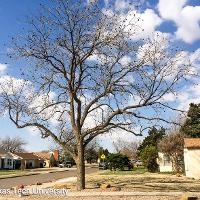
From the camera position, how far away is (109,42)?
22.7 m

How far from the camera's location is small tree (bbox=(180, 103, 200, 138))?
5456 cm

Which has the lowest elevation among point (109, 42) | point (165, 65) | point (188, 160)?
point (188, 160)

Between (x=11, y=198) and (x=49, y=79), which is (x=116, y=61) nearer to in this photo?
(x=49, y=79)

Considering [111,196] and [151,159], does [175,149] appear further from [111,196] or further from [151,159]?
[111,196]

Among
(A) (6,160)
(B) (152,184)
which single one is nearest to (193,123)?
(B) (152,184)

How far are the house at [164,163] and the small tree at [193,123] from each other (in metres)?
7.24

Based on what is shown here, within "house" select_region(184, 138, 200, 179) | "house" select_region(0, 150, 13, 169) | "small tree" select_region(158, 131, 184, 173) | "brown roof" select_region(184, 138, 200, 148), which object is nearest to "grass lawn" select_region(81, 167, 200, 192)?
"house" select_region(184, 138, 200, 179)

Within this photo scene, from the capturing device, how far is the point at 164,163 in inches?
1854

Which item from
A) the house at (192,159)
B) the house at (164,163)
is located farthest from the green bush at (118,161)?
the house at (192,159)

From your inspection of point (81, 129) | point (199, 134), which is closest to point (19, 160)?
point (199, 134)

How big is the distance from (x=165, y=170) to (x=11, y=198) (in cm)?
3156

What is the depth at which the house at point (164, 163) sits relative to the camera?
46781 millimetres

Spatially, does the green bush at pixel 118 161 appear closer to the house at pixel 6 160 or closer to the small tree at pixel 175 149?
the small tree at pixel 175 149

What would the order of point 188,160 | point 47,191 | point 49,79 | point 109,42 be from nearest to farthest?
point 47,191 → point 109,42 → point 49,79 → point 188,160
